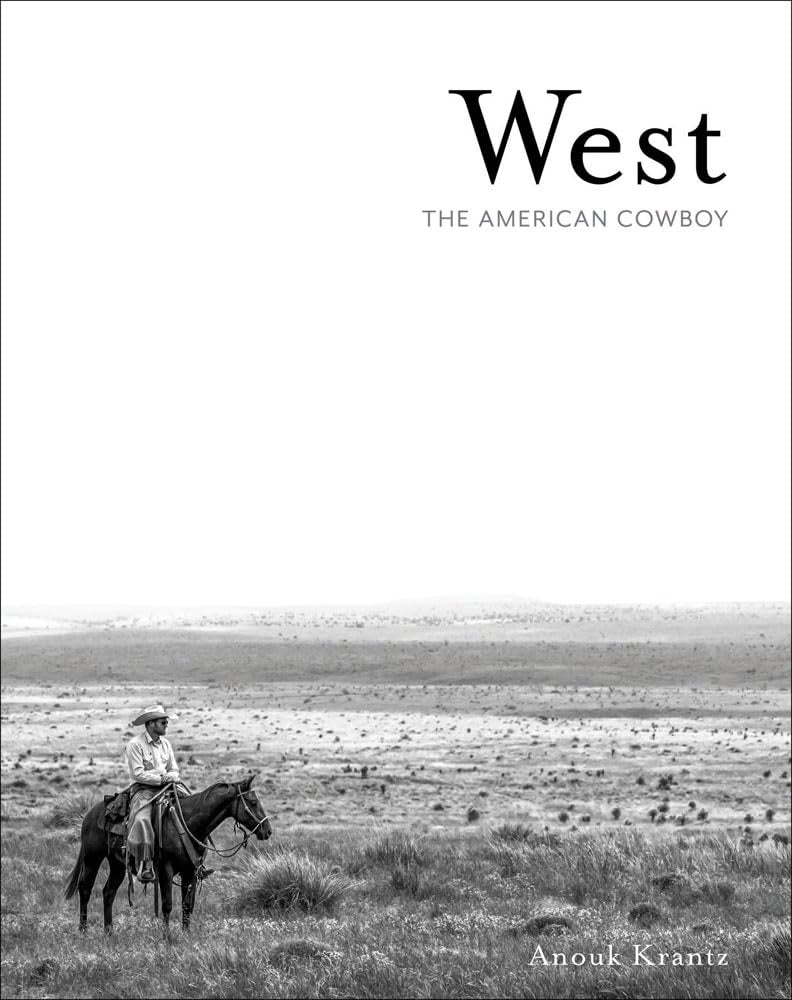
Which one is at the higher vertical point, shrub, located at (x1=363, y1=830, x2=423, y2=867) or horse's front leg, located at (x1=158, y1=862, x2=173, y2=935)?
horse's front leg, located at (x1=158, y1=862, x2=173, y2=935)

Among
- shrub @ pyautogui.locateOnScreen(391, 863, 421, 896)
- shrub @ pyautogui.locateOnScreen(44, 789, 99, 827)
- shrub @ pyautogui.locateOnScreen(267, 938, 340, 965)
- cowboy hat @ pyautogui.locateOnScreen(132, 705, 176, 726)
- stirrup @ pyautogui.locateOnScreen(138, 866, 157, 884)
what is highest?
cowboy hat @ pyautogui.locateOnScreen(132, 705, 176, 726)

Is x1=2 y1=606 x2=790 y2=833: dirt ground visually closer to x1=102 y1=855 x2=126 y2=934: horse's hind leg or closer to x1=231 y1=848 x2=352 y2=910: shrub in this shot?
x1=231 y1=848 x2=352 y2=910: shrub

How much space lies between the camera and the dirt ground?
2873 cm

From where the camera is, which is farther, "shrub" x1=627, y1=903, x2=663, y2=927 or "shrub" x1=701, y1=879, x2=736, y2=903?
"shrub" x1=701, y1=879, x2=736, y2=903

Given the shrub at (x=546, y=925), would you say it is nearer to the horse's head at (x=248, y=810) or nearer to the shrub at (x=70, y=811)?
the horse's head at (x=248, y=810)

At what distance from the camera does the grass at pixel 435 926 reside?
9.84 meters

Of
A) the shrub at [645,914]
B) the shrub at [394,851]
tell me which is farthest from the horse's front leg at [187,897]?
the shrub at [394,851]

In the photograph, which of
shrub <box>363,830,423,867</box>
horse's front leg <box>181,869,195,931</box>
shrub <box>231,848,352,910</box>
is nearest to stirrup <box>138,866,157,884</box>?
horse's front leg <box>181,869,195,931</box>

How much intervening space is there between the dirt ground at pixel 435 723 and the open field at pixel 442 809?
0.19 m

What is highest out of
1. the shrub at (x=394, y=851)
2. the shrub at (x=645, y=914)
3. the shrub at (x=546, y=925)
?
the shrub at (x=546, y=925)

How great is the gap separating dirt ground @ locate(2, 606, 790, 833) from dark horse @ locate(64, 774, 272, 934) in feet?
65.3

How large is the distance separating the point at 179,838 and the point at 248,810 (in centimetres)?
51

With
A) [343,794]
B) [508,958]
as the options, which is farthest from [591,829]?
[508,958]

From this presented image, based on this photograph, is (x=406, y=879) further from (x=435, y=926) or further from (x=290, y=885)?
(x=290, y=885)
